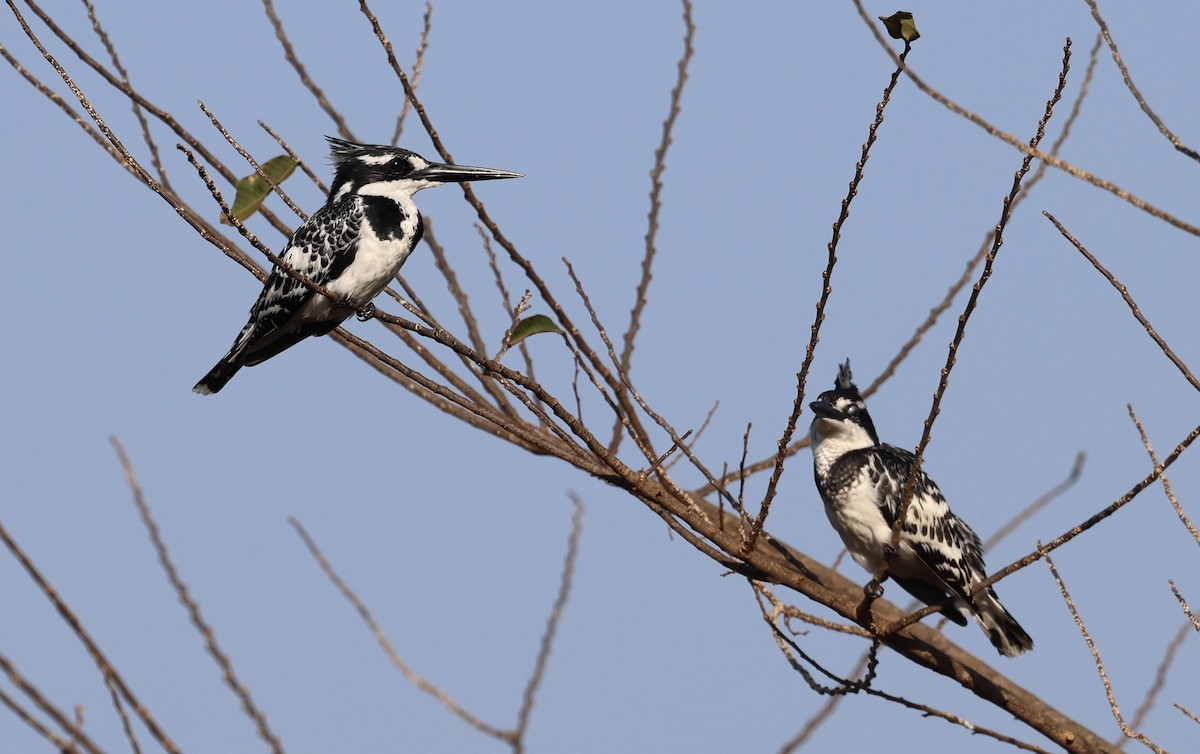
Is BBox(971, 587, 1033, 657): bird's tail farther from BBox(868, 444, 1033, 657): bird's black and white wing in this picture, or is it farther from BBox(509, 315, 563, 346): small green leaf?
BBox(509, 315, 563, 346): small green leaf

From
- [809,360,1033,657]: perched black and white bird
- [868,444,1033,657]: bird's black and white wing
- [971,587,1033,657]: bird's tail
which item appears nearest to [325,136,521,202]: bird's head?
[809,360,1033,657]: perched black and white bird

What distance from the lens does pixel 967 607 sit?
5895 mm

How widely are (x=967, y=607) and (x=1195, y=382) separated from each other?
342 centimetres

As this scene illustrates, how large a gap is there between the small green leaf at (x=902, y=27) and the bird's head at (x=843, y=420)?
3.49 metres

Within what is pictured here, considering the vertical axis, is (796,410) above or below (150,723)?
above

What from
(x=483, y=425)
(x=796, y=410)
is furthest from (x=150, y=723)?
(x=483, y=425)

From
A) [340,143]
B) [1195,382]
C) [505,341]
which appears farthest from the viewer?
[340,143]

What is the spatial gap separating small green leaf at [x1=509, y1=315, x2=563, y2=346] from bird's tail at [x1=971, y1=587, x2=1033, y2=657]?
2.81 metres

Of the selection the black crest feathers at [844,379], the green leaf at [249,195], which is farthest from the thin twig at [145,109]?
the black crest feathers at [844,379]

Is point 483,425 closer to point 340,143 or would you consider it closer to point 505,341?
point 505,341

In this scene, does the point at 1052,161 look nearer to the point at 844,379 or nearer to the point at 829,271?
the point at 829,271

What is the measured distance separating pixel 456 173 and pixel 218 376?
1.45m

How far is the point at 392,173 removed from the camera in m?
6.08

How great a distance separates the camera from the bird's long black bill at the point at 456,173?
5863mm
